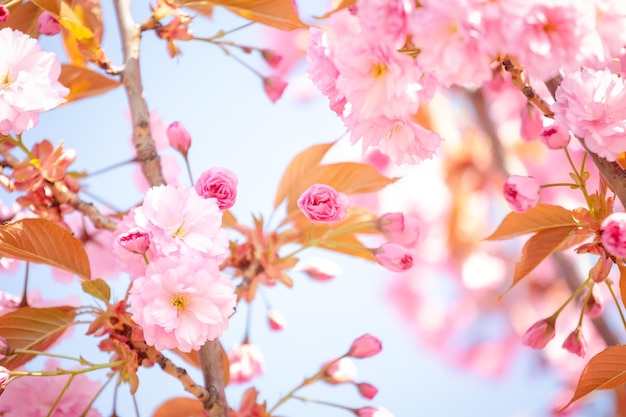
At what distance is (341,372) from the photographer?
3.06ft

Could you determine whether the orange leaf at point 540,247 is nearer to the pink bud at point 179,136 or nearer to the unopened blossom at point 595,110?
the unopened blossom at point 595,110

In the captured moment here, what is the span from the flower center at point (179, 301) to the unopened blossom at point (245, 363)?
345mm

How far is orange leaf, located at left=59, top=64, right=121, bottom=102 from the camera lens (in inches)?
35.6

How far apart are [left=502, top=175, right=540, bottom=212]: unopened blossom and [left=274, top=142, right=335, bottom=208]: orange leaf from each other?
30 centimetres

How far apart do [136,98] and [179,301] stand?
1.05 ft

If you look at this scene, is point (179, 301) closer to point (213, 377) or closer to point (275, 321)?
Result: point (213, 377)

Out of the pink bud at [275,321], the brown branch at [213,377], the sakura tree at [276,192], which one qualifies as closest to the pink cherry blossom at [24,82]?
the sakura tree at [276,192]

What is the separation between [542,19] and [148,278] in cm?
40

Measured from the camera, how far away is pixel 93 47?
2.89ft

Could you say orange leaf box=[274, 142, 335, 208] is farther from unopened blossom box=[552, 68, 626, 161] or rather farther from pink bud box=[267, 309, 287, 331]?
unopened blossom box=[552, 68, 626, 161]

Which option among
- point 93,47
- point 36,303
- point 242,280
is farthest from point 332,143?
point 36,303

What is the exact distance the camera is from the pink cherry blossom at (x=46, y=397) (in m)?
0.87

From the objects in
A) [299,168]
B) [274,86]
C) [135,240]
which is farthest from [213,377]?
[274,86]

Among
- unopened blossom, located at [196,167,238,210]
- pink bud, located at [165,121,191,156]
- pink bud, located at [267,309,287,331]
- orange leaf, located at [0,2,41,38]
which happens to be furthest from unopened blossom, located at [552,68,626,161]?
orange leaf, located at [0,2,41,38]
